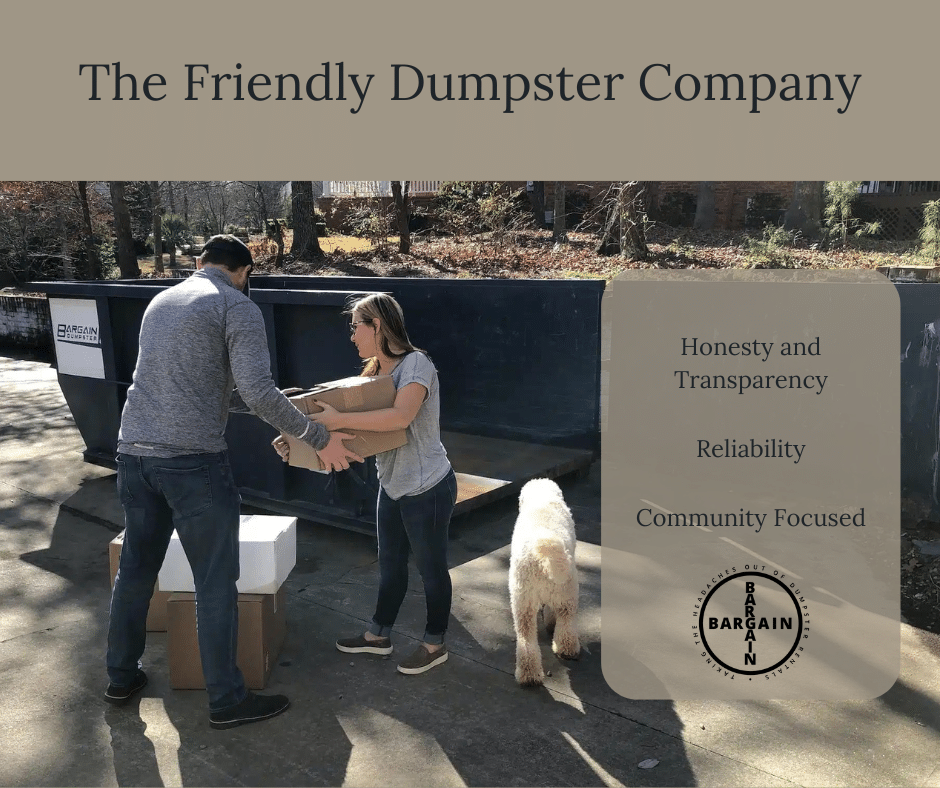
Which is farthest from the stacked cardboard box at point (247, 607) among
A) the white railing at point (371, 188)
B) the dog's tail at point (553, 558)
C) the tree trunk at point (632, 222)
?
the white railing at point (371, 188)

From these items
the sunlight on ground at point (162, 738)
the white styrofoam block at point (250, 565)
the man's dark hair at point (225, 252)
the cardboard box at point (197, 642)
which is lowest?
the sunlight on ground at point (162, 738)

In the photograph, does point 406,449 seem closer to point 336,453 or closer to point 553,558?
point 336,453

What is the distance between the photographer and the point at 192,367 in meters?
3.31

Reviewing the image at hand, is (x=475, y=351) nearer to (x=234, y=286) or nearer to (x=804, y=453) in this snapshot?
(x=804, y=453)

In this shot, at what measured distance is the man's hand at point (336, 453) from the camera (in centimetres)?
364

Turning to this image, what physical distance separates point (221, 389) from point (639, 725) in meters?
2.24

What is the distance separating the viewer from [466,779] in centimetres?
324

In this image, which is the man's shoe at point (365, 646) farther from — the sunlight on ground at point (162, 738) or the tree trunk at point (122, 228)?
the tree trunk at point (122, 228)

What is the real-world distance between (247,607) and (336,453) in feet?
2.85

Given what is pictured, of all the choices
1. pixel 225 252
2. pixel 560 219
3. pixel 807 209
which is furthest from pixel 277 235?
pixel 225 252

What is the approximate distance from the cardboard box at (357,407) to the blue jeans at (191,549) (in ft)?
1.10

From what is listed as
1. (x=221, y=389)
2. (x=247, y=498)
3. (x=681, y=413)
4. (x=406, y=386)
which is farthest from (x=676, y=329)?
(x=221, y=389)

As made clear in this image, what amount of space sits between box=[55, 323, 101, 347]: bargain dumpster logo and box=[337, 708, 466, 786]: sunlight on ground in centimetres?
494

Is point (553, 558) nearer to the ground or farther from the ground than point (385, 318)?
nearer to the ground
